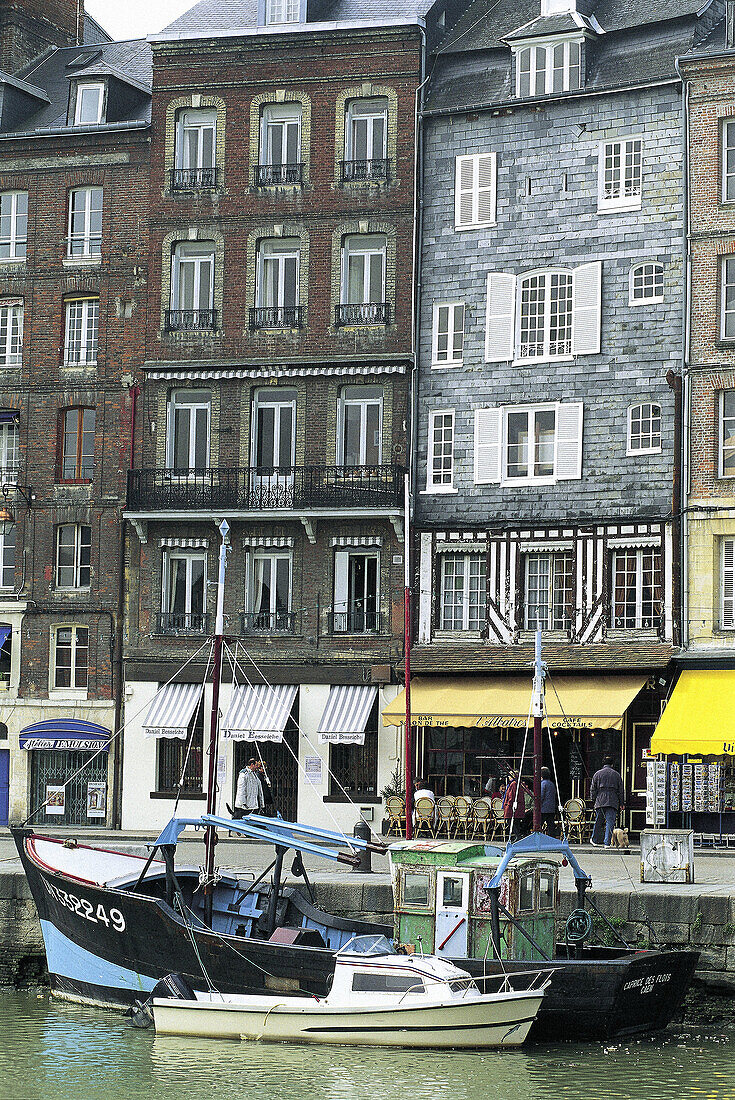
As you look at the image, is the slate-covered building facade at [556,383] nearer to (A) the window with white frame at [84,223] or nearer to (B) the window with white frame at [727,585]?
(B) the window with white frame at [727,585]

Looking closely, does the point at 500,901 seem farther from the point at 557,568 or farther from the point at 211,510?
the point at 211,510

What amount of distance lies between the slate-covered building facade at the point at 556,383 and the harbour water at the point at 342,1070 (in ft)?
Answer: 50.9

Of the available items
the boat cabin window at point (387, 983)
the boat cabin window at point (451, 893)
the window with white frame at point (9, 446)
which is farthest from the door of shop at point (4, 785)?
the boat cabin window at point (387, 983)

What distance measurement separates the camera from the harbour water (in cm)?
2152

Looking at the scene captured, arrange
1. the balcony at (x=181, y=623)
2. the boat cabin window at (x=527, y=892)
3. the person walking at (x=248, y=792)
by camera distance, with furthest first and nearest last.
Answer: the balcony at (x=181, y=623)
the person walking at (x=248, y=792)
the boat cabin window at (x=527, y=892)

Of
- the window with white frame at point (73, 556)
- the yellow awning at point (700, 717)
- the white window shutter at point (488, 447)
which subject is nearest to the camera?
the yellow awning at point (700, 717)

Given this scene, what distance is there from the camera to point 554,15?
42906mm

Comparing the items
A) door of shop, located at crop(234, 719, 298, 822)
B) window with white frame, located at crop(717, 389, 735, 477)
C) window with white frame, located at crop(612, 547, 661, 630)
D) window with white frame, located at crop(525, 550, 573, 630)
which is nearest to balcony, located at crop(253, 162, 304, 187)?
window with white frame, located at crop(525, 550, 573, 630)

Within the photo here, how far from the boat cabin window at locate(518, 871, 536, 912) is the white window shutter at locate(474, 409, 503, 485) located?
58.4 feet

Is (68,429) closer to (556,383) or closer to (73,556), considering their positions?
(73,556)

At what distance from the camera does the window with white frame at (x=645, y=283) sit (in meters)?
40.6

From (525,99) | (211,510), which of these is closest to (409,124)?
(525,99)

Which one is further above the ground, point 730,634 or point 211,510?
point 211,510

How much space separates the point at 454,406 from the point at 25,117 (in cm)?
1569
